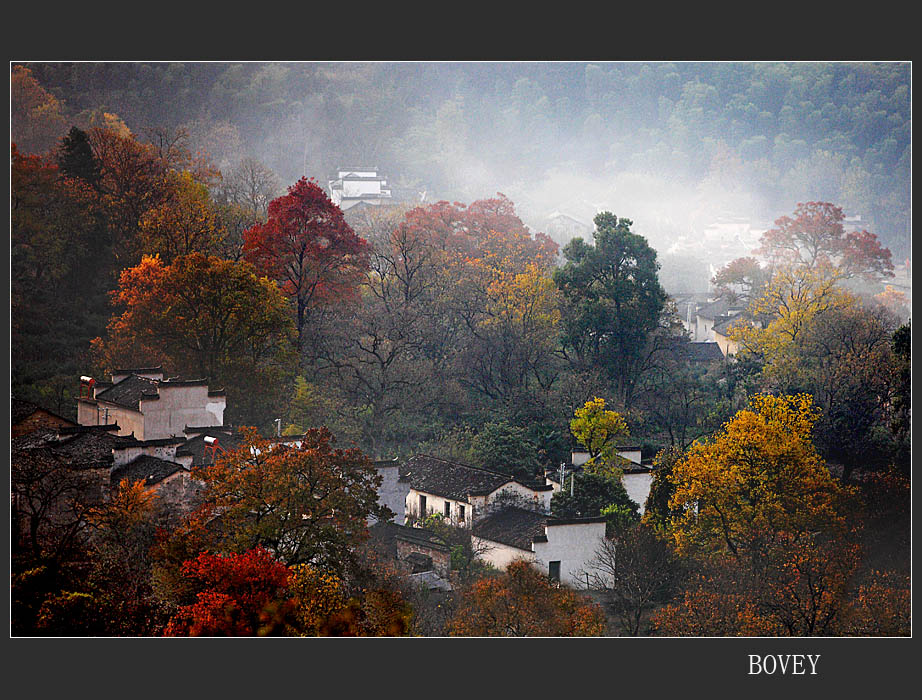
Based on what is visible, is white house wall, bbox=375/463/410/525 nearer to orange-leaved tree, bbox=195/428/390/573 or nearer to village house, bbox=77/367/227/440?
orange-leaved tree, bbox=195/428/390/573

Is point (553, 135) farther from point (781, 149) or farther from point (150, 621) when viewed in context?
point (150, 621)

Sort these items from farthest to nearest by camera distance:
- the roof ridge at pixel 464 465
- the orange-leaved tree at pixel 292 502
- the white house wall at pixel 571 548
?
1. the roof ridge at pixel 464 465
2. the white house wall at pixel 571 548
3. the orange-leaved tree at pixel 292 502

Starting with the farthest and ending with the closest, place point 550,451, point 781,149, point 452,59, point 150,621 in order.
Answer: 1. point 781,149
2. point 550,451
3. point 452,59
4. point 150,621

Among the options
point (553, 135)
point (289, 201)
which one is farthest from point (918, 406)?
point (289, 201)

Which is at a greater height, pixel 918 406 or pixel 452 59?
pixel 452 59

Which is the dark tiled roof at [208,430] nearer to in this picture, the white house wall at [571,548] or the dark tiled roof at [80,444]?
the dark tiled roof at [80,444]

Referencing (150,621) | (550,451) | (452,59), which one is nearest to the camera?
(150,621)

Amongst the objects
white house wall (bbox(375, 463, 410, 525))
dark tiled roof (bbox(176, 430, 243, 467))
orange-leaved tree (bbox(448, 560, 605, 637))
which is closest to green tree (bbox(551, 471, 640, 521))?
orange-leaved tree (bbox(448, 560, 605, 637))

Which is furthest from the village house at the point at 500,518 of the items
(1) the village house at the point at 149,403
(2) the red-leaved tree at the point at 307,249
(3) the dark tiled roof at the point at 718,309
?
(3) the dark tiled roof at the point at 718,309
